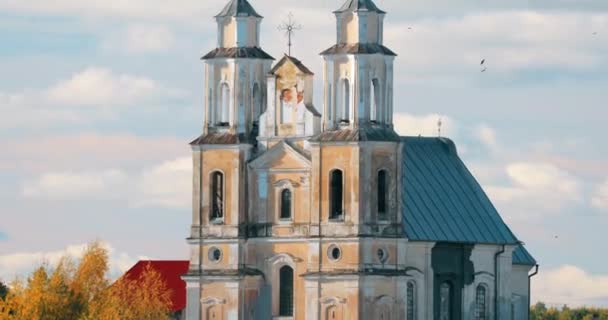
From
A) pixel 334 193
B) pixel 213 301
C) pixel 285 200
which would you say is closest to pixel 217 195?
pixel 285 200

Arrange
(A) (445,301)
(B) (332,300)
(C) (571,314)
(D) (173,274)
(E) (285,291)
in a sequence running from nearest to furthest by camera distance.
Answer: (B) (332,300)
(E) (285,291)
(A) (445,301)
(D) (173,274)
(C) (571,314)

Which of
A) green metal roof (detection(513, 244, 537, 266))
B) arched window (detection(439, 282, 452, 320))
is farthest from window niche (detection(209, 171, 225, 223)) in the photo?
green metal roof (detection(513, 244, 537, 266))

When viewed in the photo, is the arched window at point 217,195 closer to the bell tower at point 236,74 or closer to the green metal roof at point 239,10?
the bell tower at point 236,74

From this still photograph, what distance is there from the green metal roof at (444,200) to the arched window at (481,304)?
6.32 feet

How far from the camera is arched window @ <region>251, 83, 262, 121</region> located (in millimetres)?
113000

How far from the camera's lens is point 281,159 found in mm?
112125

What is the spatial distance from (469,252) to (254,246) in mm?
9555

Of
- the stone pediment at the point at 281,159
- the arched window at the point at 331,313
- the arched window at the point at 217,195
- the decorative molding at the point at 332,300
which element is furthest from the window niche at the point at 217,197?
the arched window at the point at 331,313

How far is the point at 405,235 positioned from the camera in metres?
110

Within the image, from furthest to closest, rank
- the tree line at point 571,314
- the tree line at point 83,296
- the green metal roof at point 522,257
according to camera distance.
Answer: the tree line at point 571,314, the green metal roof at point 522,257, the tree line at point 83,296

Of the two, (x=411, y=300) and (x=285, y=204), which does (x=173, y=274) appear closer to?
(x=285, y=204)

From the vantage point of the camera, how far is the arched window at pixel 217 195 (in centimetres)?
11281

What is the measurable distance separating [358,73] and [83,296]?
1360 cm

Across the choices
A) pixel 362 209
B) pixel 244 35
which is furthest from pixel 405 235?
pixel 244 35
